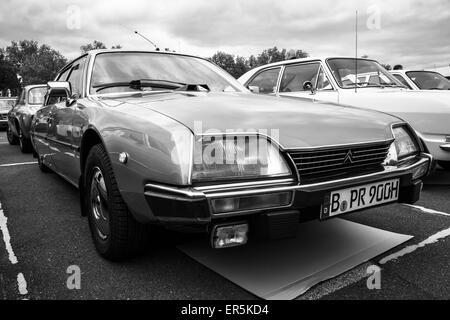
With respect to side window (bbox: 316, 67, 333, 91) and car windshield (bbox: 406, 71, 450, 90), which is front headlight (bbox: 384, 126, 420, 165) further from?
car windshield (bbox: 406, 71, 450, 90)

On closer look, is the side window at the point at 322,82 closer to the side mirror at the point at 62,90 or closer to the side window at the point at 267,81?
the side window at the point at 267,81

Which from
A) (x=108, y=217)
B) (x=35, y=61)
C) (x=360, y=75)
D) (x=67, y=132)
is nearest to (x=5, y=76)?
(x=35, y=61)

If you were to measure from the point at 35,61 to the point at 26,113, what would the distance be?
71.7 metres

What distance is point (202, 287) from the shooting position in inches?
78.9

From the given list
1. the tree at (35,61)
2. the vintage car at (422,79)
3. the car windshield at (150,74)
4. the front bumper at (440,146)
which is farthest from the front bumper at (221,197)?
the tree at (35,61)

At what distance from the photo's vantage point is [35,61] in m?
69.9

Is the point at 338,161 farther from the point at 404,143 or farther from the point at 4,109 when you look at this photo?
the point at 4,109

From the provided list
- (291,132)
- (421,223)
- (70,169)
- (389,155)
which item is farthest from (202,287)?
(421,223)

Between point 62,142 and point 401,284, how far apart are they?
268 centimetres

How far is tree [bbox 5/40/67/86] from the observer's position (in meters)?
66.6

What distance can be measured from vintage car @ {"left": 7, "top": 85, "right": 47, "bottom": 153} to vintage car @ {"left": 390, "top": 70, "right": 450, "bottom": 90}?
21.1ft

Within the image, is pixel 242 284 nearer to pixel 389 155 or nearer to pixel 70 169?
pixel 389 155

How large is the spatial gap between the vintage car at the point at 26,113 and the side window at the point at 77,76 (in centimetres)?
392

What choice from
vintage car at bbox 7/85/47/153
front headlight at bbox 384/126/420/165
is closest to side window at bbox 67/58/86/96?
front headlight at bbox 384/126/420/165
